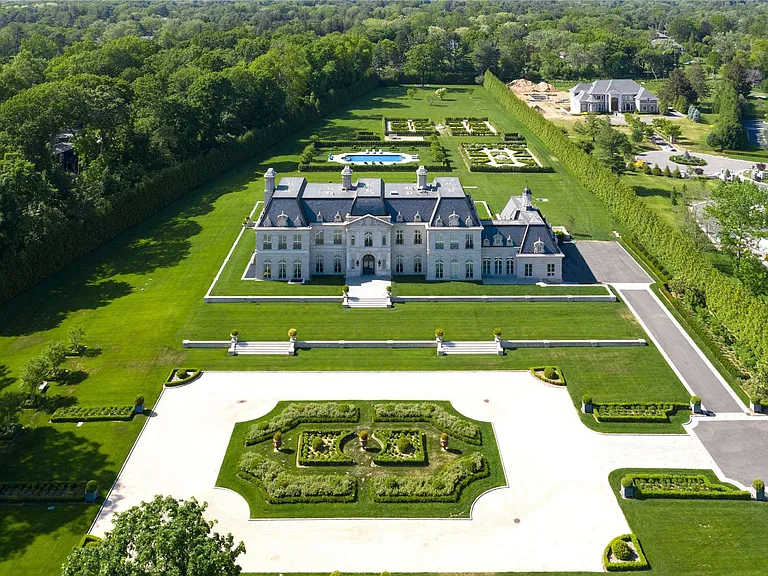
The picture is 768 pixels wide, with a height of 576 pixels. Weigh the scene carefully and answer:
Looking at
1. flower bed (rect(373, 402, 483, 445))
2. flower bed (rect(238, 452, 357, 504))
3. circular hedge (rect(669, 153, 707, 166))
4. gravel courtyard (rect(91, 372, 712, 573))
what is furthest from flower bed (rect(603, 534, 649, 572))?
circular hedge (rect(669, 153, 707, 166))

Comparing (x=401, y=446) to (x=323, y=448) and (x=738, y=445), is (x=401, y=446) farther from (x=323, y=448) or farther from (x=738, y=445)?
(x=738, y=445)

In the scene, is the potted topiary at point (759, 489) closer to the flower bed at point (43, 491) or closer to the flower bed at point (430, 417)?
the flower bed at point (430, 417)

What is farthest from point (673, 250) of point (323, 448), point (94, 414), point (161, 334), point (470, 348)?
point (94, 414)

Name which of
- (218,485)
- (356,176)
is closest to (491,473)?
(218,485)

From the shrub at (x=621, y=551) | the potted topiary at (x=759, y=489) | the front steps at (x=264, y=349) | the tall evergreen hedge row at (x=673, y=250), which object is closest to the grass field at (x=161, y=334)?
the front steps at (x=264, y=349)

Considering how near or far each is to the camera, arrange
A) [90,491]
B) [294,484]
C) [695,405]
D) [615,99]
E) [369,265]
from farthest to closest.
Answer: [615,99]
[369,265]
[695,405]
[294,484]
[90,491]

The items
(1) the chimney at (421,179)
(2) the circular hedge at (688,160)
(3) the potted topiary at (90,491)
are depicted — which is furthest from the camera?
(2) the circular hedge at (688,160)

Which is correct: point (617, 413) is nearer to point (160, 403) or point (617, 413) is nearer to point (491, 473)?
point (491, 473)
